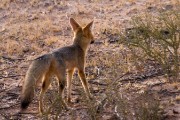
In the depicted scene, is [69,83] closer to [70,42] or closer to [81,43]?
[81,43]

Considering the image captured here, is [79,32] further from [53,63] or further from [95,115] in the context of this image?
[95,115]

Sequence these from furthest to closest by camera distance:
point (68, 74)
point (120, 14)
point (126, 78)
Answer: point (120, 14) → point (126, 78) → point (68, 74)

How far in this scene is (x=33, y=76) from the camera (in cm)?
592

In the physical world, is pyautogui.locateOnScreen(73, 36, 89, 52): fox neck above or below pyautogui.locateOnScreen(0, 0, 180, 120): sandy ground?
above

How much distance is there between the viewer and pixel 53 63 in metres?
6.45

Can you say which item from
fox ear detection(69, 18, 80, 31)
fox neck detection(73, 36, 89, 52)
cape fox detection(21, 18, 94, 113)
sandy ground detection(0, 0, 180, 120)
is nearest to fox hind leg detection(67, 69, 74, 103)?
cape fox detection(21, 18, 94, 113)

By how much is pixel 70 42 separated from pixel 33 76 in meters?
5.30

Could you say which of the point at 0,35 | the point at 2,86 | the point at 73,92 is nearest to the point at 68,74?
the point at 73,92

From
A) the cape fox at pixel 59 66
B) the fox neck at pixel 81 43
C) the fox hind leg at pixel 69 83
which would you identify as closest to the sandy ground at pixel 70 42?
the fox hind leg at pixel 69 83

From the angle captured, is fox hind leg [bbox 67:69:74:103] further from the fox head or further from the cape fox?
the fox head

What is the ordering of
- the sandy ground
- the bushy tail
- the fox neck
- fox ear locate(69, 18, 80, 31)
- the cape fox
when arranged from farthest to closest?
fox ear locate(69, 18, 80, 31)
the fox neck
the sandy ground
the cape fox
the bushy tail

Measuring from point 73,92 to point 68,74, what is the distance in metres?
0.41

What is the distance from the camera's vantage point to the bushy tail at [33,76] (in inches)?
219

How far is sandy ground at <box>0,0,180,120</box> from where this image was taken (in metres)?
6.95
